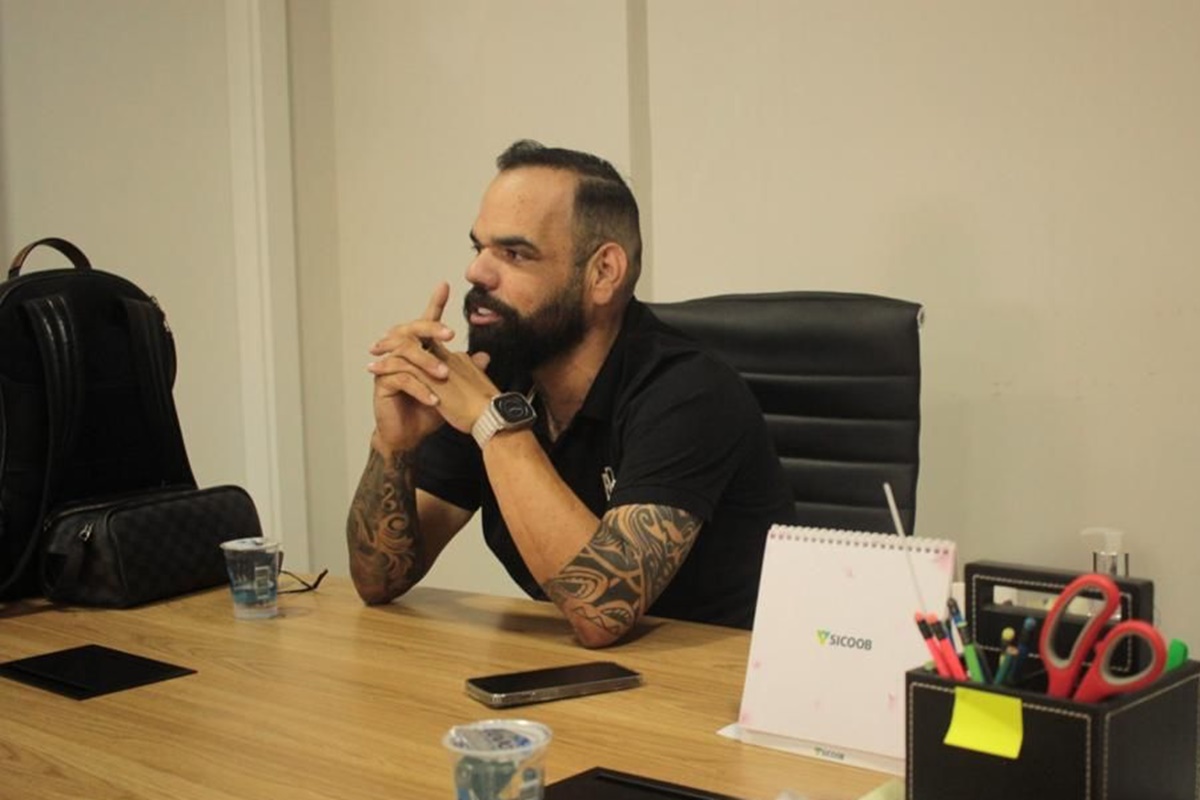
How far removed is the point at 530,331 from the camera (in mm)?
1867

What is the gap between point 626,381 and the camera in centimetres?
183

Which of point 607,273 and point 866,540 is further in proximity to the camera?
point 607,273

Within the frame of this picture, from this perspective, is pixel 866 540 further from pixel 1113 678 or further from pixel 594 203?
pixel 594 203

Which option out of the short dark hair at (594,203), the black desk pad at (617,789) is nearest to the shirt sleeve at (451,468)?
the short dark hair at (594,203)

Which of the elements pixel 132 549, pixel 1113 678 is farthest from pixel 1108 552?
pixel 132 549

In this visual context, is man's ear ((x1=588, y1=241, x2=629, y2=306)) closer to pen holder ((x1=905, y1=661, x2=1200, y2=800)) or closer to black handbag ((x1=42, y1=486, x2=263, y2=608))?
black handbag ((x1=42, y1=486, x2=263, y2=608))

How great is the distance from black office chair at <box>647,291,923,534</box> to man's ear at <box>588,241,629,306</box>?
198 mm

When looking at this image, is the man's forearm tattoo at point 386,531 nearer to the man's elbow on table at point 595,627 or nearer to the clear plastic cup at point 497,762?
the man's elbow on table at point 595,627

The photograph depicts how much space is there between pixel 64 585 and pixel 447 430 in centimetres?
59

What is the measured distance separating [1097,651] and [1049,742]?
0.22 feet

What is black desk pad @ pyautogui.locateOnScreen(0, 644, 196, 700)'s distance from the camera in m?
1.41

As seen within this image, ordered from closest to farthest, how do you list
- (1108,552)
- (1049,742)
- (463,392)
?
(1049,742) → (463,392) → (1108,552)

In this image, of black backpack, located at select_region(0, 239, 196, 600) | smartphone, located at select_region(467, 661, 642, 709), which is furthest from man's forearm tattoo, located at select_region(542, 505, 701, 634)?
black backpack, located at select_region(0, 239, 196, 600)

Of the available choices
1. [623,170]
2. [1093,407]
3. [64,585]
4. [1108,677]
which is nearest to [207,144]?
[623,170]
